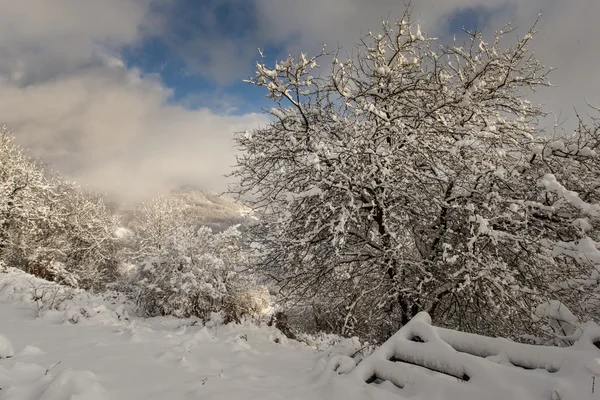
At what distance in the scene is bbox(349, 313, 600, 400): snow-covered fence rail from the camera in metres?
1.84

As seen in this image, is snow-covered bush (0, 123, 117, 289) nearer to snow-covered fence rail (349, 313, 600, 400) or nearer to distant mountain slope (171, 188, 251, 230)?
distant mountain slope (171, 188, 251, 230)

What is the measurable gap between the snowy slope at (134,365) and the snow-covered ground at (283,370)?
0.01m

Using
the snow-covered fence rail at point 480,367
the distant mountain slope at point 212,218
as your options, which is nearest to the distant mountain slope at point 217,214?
the distant mountain slope at point 212,218

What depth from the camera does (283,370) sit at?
14.3ft

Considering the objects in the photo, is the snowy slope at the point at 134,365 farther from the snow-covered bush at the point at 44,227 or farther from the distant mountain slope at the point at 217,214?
the snow-covered bush at the point at 44,227

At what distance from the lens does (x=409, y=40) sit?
6062 millimetres

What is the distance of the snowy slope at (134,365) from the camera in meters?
2.50

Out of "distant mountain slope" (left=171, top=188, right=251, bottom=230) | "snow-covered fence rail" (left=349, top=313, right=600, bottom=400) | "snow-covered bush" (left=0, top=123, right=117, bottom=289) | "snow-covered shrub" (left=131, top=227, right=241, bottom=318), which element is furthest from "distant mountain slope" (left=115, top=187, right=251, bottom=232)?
"snow-covered bush" (left=0, top=123, right=117, bottom=289)

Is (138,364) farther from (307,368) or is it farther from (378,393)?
(378,393)

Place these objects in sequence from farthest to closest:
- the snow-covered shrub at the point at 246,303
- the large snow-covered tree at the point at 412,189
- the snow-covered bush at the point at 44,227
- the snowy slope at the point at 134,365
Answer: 1. the snow-covered bush at the point at 44,227
2. the snow-covered shrub at the point at 246,303
3. the large snow-covered tree at the point at 412,189
4. the snowy slope at the point at 134,365

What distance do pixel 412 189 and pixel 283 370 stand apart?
3552 millimetres

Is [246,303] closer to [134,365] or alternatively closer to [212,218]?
[134,365]

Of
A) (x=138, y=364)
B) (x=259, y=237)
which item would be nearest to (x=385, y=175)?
(x=259, y=237)

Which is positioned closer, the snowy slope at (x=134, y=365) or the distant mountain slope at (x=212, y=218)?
the snowy slope at (x=134, y=365)
